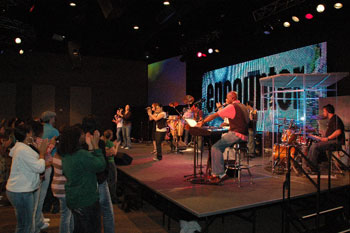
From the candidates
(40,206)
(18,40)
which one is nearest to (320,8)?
(40,206)

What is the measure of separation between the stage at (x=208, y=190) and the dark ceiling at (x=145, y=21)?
12.2 feet

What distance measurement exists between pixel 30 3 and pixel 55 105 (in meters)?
6.79

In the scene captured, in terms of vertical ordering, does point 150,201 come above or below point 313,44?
below

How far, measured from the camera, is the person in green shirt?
2471 mm

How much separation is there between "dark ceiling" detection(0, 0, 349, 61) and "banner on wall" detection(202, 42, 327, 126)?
827 mm

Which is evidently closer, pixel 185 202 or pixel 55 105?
pixel 185 202

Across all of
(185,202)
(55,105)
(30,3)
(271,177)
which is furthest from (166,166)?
(55,105)

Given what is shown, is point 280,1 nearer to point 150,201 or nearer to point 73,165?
point 150,201

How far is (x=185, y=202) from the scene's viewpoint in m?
3.79

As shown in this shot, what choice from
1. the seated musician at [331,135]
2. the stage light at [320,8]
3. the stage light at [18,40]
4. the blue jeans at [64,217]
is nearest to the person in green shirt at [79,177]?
the blue jeans at [64,217]

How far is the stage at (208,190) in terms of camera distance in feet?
12.1

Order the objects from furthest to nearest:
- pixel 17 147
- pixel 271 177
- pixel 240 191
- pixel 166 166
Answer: pixel 166 166, pixel 271 177, pixel 240 191, pixel 17 147

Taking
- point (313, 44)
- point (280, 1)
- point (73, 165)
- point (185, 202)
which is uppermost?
point (280, 1)

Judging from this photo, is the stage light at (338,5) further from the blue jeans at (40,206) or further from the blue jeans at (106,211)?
the blue jeans at (40,206)
